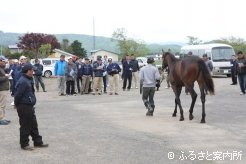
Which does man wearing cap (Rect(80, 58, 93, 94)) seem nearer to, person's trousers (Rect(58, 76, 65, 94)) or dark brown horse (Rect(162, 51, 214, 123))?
person's trousers (Rect(58, 76, 65, 94))

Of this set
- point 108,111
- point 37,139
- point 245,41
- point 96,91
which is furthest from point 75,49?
point 37,139

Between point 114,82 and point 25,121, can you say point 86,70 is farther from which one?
point 25,121

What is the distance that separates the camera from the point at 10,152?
893 centimetres

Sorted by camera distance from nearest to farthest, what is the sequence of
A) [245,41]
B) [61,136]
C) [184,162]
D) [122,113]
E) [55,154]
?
[184,162]
[55,154]
[61,136]
[122,113]
[245,41]

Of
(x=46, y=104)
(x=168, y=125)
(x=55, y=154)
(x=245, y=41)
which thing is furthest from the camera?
(x=245, y=41)

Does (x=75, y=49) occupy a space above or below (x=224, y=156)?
above

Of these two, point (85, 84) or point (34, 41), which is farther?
point (34, 41)

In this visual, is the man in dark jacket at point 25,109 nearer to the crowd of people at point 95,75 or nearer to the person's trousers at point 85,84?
the crowd of people at point 95,75

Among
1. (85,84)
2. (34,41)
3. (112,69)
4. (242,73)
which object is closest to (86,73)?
(85,84)

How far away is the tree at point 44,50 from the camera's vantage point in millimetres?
68494

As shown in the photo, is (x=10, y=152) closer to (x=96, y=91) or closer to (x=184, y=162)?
(x=184, y=162)

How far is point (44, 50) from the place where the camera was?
226ft

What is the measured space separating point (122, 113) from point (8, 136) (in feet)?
16.1

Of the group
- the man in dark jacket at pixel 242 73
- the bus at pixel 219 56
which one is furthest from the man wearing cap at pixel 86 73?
the bus at pixel 219 56
